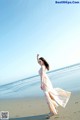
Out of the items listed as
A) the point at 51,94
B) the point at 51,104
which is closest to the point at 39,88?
the point at 51,94

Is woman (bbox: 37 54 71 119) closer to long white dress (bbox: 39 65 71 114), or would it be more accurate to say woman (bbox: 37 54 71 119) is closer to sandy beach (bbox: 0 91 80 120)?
long white dress (bbox: 39 65 71 114)

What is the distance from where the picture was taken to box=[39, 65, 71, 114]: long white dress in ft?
29.5

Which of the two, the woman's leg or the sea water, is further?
the sea water

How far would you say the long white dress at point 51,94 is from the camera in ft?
29.5

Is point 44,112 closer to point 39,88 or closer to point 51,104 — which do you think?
point 51,104

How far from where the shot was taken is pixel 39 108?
10398mm

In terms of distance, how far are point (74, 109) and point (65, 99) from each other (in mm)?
483

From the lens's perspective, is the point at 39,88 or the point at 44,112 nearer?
the point at 44,112

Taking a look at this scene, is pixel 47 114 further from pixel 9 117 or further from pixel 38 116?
pixel 9 117

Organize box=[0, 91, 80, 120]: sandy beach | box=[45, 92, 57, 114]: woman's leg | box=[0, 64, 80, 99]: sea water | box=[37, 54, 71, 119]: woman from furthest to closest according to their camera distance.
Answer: box=[0, 64, 80, 99]: sea water < box=[37, 54, 71, 119]: woman < box=[45, 92, 57, 114]: woman's leg < box=[0, 91, 80, 120]: sandy beach

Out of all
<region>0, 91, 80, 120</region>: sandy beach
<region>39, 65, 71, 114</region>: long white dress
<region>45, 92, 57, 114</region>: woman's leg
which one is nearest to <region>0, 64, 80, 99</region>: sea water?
<region>0, 91, 80, 120</region>: sandy beach

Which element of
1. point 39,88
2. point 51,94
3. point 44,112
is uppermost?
point 39,88

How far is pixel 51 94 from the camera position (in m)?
9.22

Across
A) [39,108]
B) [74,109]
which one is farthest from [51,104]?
[39,108]
